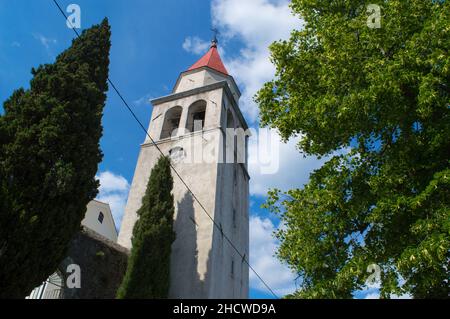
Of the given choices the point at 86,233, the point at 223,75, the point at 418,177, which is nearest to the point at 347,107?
the point at 418,177

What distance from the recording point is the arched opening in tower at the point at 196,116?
18766mm

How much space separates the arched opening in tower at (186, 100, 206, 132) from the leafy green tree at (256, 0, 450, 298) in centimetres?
902

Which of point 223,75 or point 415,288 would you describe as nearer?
point 415,288

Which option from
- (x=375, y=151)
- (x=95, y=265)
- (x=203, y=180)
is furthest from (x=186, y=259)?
(x=375, y=151)

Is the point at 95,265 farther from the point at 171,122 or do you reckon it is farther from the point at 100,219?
the point at 100,219

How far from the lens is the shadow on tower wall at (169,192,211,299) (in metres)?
13.0

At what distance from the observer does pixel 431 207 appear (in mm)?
7281

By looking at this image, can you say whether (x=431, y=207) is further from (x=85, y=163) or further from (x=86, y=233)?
(x=86, y=233)

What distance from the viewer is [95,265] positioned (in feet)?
40.4

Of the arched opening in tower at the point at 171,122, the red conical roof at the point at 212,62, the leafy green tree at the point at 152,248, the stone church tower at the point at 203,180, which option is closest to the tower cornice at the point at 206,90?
the stone church tower at the point at 203,180

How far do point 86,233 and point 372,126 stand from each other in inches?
398

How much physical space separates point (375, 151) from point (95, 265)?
1003cm

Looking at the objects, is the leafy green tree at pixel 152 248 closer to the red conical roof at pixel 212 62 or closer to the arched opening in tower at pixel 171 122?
the arched opening in tower at pixel 171 122
